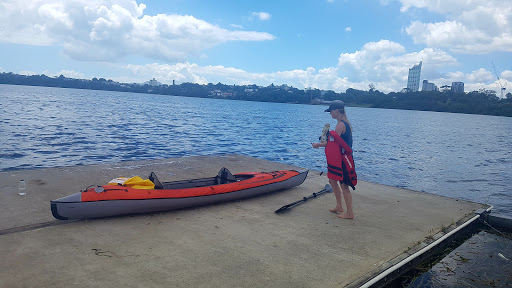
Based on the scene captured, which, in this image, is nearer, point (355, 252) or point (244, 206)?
point (355, 252)

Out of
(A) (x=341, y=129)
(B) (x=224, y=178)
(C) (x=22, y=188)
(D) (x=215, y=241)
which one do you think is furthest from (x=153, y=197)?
(A) (x=341, y=129)

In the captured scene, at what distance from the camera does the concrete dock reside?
439 cm

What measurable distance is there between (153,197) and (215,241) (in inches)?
64.7

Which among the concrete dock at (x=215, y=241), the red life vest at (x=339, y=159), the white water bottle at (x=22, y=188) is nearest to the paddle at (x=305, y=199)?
the concrete dock at (x=215, y=241)

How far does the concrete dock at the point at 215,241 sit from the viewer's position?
173 inches

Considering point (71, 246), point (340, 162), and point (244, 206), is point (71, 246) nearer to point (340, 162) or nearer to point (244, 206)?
point (244, 206)

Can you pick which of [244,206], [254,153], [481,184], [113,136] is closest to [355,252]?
[244,206]

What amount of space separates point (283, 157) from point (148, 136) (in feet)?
42.4

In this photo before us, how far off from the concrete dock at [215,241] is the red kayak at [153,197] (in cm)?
16

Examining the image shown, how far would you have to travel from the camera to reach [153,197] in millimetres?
6508

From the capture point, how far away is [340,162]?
6613mm

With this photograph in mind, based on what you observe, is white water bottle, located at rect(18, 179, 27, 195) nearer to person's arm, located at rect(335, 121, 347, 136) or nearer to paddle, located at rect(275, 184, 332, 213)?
paddle, located at rect(275, 184, 332, 213)

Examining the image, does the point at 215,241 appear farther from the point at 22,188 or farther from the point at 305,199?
the point at 22,188

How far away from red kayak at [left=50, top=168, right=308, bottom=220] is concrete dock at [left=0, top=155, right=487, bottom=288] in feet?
0.51
